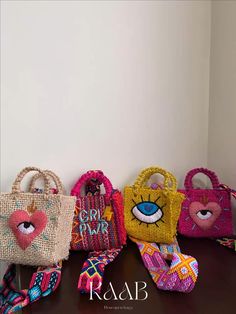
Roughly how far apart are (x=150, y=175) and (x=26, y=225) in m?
0.45

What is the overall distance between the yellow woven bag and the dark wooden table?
87 mm

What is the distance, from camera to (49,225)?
2.76 ft

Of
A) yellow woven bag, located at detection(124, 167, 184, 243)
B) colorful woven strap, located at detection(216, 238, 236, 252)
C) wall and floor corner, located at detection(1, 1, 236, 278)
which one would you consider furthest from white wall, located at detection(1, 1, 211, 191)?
colorful woven strap, located at detection(216, 238, 236, 252)

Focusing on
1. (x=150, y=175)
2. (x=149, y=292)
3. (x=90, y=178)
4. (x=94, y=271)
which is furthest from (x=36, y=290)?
(x=150, y=175)

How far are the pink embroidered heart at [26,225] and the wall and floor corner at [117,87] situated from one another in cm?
22

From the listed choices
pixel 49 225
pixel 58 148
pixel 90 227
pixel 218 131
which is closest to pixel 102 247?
pixel 90 227

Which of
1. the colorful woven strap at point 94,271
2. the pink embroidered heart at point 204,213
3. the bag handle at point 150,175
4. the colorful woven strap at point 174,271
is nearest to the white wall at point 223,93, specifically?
the pink embroidered heart at point 204,213

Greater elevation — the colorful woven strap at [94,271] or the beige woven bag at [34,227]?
the beige woven bag at [34,227]

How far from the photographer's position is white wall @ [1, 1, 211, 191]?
1.01 metres

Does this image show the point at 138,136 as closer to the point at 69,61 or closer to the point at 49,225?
the point at 69,61

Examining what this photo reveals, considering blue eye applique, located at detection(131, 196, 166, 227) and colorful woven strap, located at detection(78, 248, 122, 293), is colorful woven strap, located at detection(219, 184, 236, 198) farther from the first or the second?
colorful woven strap, located at detection(78, 248, 122, 293)

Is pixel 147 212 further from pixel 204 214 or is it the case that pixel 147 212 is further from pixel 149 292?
pixel 149 292

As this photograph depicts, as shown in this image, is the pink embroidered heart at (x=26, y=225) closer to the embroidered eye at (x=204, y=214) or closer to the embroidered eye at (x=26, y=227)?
the embroidered eye at (x=26, y=227)

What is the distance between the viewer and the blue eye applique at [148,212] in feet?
3.21
